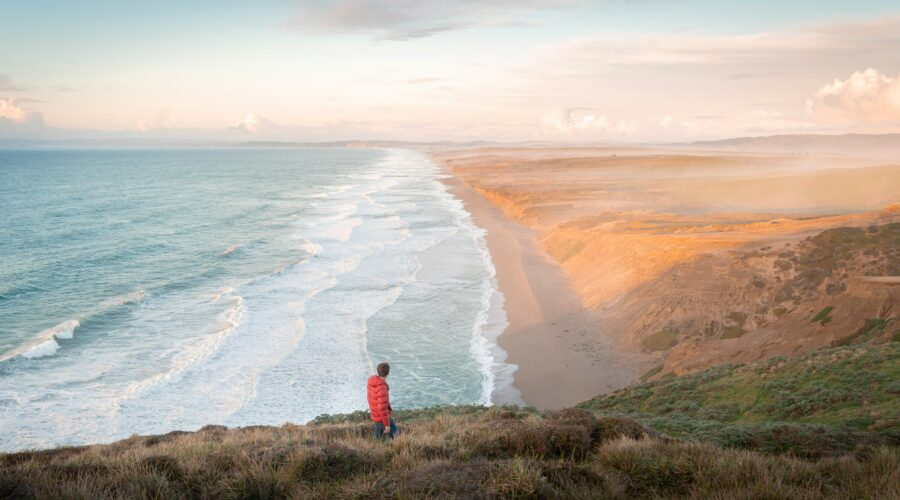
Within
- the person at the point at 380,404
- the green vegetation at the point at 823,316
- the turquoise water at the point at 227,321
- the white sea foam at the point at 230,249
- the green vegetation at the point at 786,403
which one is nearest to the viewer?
the green vegetation at the point at 786,403

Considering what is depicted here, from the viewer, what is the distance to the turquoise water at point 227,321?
1961 centimetres

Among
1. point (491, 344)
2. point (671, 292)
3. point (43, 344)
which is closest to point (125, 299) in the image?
point (43, 344)

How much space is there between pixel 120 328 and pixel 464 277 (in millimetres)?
18588

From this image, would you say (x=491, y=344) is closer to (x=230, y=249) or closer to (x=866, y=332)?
(x=866, y=332)

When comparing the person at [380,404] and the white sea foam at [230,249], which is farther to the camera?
the white sea foam at [230,249]

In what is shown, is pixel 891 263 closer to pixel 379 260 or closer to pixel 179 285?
pixel 379 260

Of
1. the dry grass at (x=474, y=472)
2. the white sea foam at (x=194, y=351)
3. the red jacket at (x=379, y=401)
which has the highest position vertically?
the dry grass at (x=474, y=472)

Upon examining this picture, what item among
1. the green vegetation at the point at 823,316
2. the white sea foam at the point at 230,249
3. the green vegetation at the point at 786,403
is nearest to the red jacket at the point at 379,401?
the green vegetation at the point at 786,403

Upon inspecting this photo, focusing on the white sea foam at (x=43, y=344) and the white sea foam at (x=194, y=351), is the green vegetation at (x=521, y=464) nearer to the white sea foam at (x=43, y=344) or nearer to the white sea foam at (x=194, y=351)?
the white sea foam at (x=194, y=351)

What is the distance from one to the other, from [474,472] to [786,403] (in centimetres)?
912

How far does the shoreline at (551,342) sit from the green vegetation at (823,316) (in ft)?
18.9

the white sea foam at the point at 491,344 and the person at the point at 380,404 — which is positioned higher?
the person at the point at 380,404

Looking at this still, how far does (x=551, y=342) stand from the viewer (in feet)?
81.6

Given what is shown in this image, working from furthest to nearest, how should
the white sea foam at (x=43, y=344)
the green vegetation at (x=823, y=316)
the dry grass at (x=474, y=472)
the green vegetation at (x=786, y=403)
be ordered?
the white sea foam at (x=43, y=344) → the green vegetation at (x=823, y=316) → the green vegetation at (x=786, y=403) → the dry grass at (x=474, y=472)
